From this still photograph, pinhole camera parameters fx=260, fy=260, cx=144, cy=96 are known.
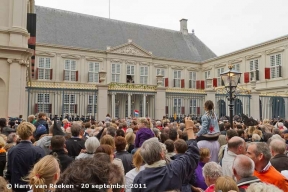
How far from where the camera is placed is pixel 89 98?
28.6m

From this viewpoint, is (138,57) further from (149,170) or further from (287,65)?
(149,170)

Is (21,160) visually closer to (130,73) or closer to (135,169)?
(135,169)

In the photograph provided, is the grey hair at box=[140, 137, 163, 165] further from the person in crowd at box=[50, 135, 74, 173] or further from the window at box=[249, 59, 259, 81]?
the window at box=[249, 59, 259, 81]

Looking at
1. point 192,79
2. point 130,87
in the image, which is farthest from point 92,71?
point 130,87

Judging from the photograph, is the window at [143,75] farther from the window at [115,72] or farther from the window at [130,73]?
the window at [115,72]

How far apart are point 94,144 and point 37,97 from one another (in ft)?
80.5

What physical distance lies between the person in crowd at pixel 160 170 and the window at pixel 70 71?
29.3 meters

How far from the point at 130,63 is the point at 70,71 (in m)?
7.65

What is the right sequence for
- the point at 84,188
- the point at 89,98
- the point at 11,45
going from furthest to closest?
the point at 89,98 → the point at 11,45 → the point at 84,188

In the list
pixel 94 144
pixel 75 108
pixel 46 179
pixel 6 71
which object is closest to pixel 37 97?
pixel 75 108

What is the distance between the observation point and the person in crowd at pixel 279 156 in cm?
423

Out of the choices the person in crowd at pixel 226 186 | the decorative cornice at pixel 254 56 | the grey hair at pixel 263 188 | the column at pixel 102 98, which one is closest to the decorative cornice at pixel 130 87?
the column at pixel 102 98

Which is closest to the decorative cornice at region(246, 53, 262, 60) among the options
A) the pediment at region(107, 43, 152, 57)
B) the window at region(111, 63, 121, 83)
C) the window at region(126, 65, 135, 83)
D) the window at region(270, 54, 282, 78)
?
the window at region(270, 54, 282, 78)

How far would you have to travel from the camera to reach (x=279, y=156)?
4379 millimetres
